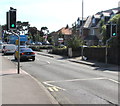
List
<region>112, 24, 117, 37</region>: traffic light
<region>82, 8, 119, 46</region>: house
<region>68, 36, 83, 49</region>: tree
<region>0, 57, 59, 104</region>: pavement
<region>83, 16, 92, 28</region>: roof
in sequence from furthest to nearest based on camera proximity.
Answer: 1. <region>83, 16, 92, 28</region>: roof
2. <region>82, 8, 119, 46</region>: house
3. <region>68, 36, 83, 49</region>: tree
4. <region>112, 24, 117, 37</region>: traffic light
5. <region>0, 57, 59, 104</region>: pavement

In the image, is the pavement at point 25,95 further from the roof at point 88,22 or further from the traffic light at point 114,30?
the roof at point 88,22

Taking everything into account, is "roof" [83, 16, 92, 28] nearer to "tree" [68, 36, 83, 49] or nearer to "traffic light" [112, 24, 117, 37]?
"tree" [68, 36, 83, 49]

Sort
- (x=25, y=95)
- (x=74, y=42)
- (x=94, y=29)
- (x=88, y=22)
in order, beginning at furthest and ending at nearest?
(x=88, y=22)
(x=94, y=29)
(x=74, y=42)
(x=25, y=95)

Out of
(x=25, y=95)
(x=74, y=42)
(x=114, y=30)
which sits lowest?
(x=25, y=95)

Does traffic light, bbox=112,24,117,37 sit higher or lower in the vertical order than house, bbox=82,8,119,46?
lower

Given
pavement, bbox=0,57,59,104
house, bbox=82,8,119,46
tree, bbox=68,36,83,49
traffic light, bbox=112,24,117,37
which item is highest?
house, bbox=82,8,119,46

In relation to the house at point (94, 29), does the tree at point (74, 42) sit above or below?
below

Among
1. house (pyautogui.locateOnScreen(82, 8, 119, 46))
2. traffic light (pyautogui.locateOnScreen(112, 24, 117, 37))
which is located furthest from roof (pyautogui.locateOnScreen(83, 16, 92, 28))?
traffic light (pyautogui.locateOnScreen(112, 24, 117, 37))

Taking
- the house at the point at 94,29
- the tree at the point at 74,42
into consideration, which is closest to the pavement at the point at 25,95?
the tree at the point at 74,42

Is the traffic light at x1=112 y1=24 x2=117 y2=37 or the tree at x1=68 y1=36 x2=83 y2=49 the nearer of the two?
the traffic light at x1=112 y1=24 x2=117 y2=37

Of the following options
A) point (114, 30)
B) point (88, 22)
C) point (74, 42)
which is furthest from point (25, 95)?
point (88, 22)

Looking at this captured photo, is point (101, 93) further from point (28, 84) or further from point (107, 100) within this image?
point (28, 84)

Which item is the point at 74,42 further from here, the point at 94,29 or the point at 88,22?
the point at 88,22

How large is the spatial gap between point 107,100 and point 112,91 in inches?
59.1
